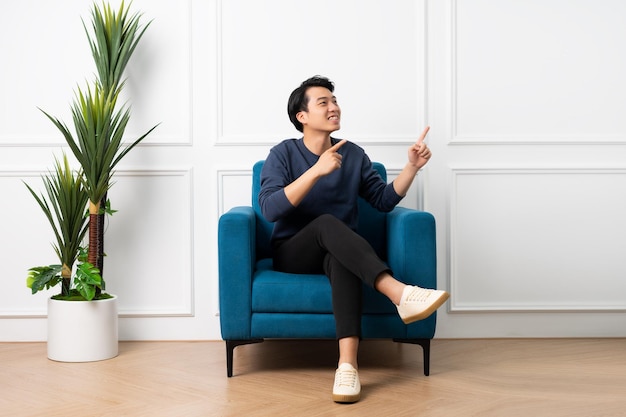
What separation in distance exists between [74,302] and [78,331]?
12 centimetres

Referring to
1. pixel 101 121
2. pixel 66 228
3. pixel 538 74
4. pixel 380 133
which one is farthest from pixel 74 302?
pixel 538 74

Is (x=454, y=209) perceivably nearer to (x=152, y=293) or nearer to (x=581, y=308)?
(x=581, y=308)

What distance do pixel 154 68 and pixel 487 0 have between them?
1.63 m

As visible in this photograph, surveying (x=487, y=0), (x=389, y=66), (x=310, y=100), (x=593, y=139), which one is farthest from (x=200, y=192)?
(x=593, y=139)

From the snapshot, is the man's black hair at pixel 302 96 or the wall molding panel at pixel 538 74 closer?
the man's black hair at pixel 302 96

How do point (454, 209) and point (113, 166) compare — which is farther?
point (454, 209)

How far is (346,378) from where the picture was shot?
2.44 metres

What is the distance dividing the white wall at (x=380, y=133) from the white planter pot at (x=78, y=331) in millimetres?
397

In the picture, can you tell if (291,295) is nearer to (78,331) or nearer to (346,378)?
(346,378)

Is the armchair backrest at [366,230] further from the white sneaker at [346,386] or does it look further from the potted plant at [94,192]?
the white sneaker at [346,386]

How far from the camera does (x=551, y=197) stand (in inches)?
139

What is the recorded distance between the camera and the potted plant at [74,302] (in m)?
3.05

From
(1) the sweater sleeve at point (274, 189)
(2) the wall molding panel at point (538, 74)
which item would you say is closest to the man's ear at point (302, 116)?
(1) the sweater sleeve at point (274, 189)

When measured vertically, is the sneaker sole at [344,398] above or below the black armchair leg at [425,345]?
below
